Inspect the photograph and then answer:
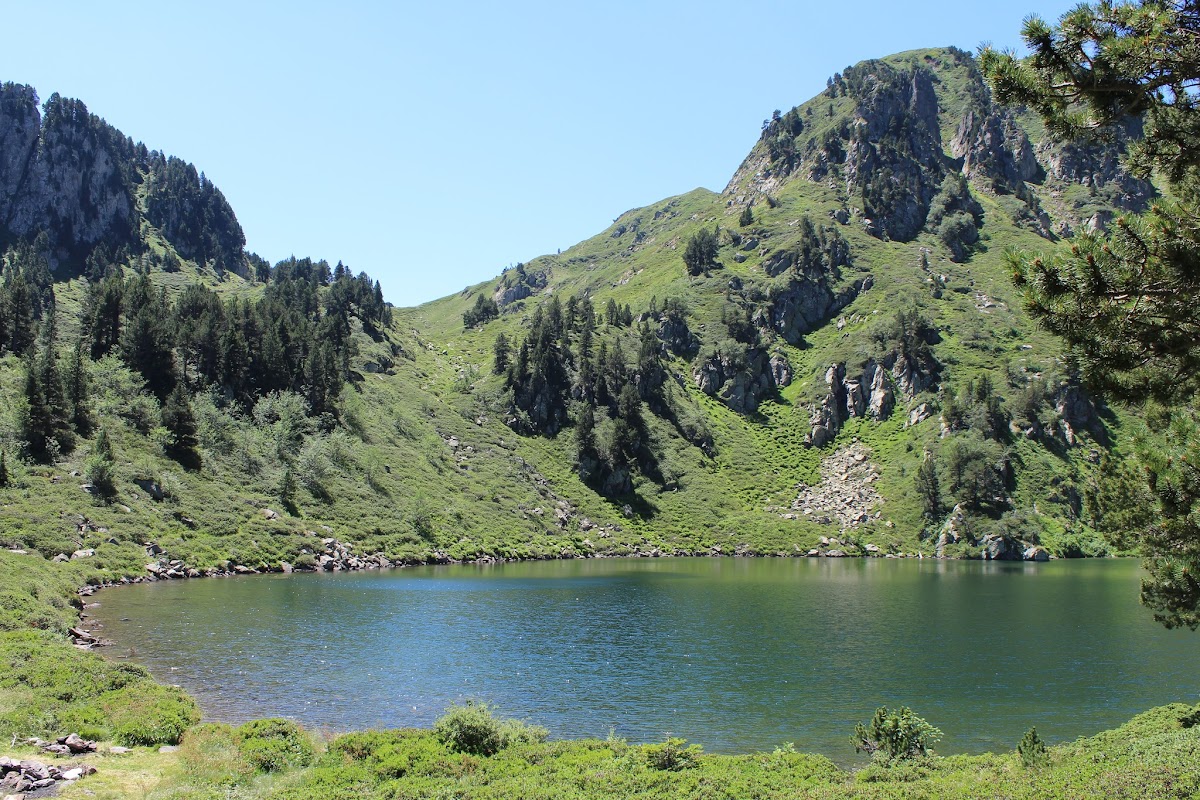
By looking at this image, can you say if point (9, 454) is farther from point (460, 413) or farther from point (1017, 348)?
point (1017, 348)

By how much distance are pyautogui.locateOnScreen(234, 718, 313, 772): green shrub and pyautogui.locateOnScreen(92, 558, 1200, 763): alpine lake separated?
3947 millimetres

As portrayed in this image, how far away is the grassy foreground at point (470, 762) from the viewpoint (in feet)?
60.0

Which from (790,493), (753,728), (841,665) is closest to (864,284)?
(790,493)

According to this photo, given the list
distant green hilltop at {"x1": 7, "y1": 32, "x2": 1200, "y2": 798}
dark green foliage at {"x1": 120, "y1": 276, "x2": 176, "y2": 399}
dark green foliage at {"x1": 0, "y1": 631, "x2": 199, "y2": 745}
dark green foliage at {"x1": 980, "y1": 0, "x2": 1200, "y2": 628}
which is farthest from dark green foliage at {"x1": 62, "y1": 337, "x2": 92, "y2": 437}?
dark green foliage at {"x1": 980, "y1": 0, "x2": 1200, "y2": 628}

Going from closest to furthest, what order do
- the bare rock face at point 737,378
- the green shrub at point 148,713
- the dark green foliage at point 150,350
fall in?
1. the green shrub at point 148,713
2. the dark green foliage at point 150,350
3. the bare rock face at point 737,378

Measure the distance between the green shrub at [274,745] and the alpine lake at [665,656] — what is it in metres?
3.95

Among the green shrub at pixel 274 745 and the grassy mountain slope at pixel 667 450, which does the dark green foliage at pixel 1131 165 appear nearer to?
the grassy mountain slope at pixel 667 450

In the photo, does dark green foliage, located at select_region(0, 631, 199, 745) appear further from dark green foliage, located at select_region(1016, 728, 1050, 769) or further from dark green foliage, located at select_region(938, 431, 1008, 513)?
dark green foliage, located at select_region(938, 431, 1008, 513)

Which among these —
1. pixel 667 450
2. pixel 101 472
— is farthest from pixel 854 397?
pixel 101 472

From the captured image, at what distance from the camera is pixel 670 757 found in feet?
74.6

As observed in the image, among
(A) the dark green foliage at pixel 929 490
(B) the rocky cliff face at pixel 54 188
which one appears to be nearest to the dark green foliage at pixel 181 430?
(A) the dark green foliage at pixel 929 490

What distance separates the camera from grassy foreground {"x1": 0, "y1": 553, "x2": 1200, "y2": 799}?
18.3 meters

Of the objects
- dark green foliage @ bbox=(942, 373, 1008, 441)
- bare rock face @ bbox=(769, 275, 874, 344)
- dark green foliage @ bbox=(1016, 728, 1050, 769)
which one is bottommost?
dark green foliage @ bbox=(1016, 728, 1050, 769)

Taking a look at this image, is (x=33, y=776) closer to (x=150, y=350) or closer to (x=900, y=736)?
(x=900, y=736)
